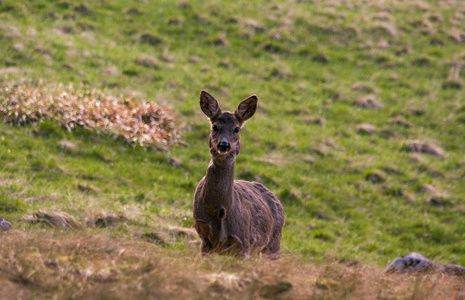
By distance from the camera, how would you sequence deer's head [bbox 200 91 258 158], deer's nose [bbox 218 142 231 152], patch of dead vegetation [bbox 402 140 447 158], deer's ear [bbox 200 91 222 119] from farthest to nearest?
patch of dead vegetation [bbox 402 140 447 158]
deer's ear [bbox 200 91 222 119]
deer's head [bbox 200 91 258 158]
deer's nose [bbox 218 142 231 152]

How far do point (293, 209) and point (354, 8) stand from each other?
55.2ft

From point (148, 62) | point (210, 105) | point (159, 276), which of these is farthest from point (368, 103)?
point (159, 276)

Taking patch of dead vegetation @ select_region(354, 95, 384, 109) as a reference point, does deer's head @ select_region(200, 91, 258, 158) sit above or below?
above

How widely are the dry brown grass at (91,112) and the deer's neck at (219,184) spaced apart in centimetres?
713

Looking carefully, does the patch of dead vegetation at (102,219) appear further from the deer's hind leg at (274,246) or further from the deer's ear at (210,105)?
the deer's ear at (210,105)

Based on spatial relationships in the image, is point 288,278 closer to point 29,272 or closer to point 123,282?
point 123,282

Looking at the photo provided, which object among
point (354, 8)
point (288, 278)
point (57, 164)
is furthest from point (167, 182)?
point (354, 8)

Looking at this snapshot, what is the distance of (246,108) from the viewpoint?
29.2 ft

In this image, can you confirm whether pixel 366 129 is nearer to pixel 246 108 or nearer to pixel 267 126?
pixel 267 126

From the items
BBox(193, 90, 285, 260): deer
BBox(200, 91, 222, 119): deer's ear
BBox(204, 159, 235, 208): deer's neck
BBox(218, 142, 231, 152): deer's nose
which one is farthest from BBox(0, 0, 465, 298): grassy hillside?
BBox(200, 91, 222, 119): deer's ear

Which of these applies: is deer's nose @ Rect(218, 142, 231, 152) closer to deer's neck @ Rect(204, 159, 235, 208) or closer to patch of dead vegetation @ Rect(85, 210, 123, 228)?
deer's neck @ Rect(204, 159, 235, 208)

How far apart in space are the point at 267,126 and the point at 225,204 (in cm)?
1007

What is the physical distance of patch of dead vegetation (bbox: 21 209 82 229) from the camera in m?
9.91

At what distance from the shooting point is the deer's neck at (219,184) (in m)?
7.98
